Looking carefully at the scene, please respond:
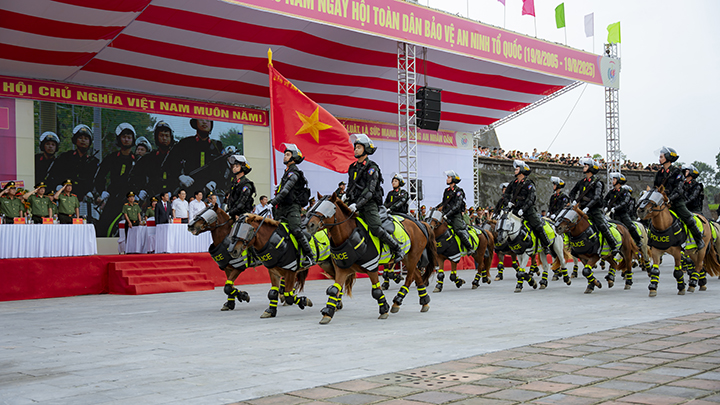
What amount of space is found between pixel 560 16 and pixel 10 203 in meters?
17.5

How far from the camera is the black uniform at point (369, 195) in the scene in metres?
7.48

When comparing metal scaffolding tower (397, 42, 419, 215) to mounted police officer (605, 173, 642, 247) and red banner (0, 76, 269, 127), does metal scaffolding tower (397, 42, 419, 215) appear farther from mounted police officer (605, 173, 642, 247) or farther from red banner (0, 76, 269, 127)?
mounted police officer (605, 173, 642, 247)

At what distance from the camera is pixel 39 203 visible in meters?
12.3

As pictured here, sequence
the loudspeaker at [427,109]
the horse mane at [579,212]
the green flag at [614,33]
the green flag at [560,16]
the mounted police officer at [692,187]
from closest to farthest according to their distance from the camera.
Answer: the mounted police officer at [692,187]
the horse mane at [579,212]
the loudspeaker at [427,109]
the green flag at [560,16]
the green flag at [614,33]

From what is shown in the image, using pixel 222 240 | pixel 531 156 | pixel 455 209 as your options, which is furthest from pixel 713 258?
pixel 531 156

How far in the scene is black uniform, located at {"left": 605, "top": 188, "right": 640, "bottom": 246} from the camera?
478 inches

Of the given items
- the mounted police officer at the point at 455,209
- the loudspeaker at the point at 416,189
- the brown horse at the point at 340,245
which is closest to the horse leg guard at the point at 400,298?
the brown horse at the point at 340,245

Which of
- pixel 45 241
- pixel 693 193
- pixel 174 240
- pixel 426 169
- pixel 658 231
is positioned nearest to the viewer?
pixel 658 231

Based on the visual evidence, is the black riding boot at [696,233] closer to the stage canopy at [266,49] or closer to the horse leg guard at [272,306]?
the horse leg guard at [272,306]

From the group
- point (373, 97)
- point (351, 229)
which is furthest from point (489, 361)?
point (373, 97)

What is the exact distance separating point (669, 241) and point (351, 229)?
521cm

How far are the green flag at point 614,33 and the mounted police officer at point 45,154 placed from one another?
1867cm

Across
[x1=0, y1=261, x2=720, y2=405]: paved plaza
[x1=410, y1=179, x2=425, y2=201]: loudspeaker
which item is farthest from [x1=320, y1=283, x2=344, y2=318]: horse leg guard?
[x1=410, y1=179, x2=425, y2=201]: loudspeaker

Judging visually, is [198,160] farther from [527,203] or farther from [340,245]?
[340,245]
